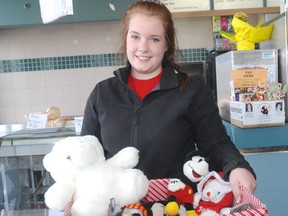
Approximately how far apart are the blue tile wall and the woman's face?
1.82 metres

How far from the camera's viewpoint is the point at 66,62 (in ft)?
8.65

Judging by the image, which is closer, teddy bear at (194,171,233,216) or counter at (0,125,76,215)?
teddy bear at (194,171,233,216)

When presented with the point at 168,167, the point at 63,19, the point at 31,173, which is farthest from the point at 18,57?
the point at 168,167

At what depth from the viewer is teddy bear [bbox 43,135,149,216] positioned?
0.55 meters

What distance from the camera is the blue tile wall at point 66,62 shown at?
262cm

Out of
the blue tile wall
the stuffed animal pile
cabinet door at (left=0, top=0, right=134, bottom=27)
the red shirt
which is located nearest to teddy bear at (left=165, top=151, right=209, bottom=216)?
the stuffed animal pile

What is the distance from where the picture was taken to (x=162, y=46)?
82 centimetres

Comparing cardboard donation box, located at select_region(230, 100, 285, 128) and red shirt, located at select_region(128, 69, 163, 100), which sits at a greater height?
red shirt, located at select_region(128, 69, 163, 100)

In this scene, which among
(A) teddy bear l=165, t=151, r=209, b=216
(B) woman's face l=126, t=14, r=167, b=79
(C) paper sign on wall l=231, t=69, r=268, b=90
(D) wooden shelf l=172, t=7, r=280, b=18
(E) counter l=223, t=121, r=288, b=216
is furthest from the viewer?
(D) wooden shelf l=172, t=7, r=280, b=18

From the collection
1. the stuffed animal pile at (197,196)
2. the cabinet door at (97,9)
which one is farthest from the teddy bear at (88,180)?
the cabinet door at (97,9)

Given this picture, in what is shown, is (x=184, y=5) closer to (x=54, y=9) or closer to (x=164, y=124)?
(x=54, y=9)

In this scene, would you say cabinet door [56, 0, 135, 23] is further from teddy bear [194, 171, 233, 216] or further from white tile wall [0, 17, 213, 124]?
teddy bear [194, 171, 233, 216]

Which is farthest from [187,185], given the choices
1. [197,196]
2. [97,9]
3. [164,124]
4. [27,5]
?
[27,5]

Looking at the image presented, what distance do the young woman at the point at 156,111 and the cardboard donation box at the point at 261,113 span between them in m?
0.56
